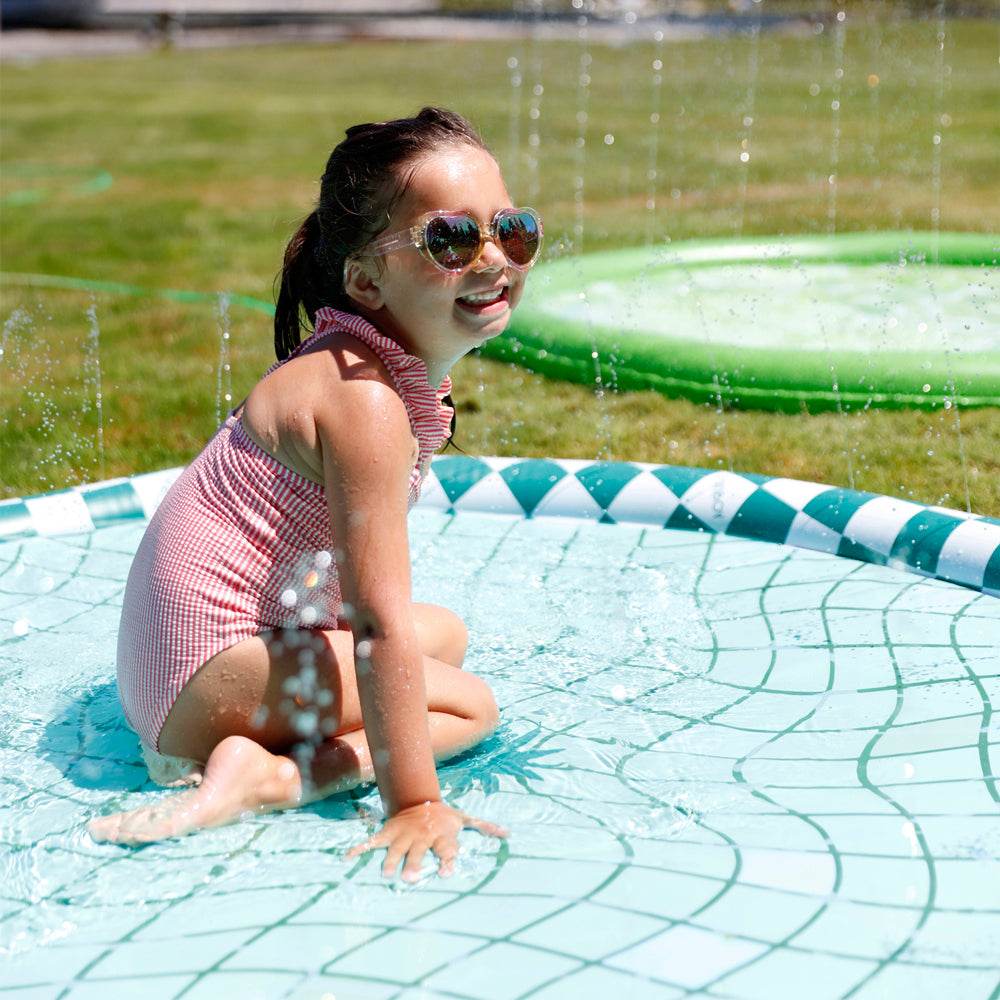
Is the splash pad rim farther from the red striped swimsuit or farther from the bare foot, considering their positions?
the bare foot

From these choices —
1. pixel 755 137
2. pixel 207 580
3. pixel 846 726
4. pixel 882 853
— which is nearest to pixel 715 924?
pixel 882 853

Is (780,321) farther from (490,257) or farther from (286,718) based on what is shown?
(286,718)

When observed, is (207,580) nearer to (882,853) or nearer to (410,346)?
(410,346)

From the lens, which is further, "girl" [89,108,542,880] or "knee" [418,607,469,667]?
"knee" [418,607,469,667]

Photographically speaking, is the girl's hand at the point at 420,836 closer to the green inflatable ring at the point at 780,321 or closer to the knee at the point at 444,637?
the knee at the point at 444,637

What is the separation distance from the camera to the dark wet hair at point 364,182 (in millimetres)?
1965

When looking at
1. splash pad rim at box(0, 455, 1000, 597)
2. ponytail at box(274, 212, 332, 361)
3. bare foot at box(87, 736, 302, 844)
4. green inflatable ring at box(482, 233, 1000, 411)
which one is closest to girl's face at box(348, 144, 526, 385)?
ponytail at box(274, 212, 332, 361)

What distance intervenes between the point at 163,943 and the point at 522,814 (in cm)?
54

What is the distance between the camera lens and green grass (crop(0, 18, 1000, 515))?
13.8ft

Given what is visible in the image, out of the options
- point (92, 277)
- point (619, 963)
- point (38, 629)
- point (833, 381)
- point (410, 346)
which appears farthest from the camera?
point (92, 277)

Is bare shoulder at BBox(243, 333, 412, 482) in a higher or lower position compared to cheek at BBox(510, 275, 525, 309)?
lower

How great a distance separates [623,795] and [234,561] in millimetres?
678

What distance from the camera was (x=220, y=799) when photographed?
186 centimetres

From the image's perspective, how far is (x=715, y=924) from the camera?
1626 millimetres
